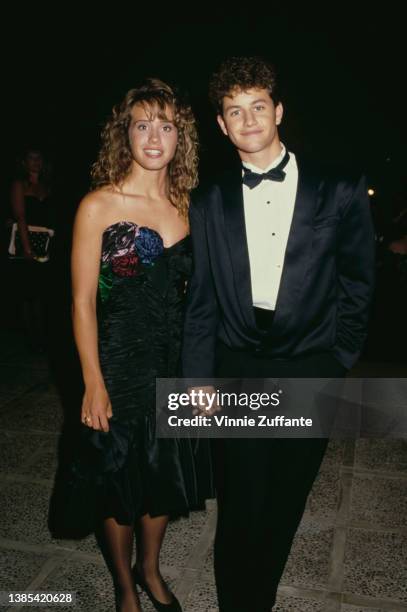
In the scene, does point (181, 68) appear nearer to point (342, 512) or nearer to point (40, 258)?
point (40, 258)

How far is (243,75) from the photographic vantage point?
179 centimetres

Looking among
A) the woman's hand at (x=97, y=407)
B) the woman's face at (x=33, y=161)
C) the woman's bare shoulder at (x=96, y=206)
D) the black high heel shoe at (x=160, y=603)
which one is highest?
the woman's face at (x=33, y=161)

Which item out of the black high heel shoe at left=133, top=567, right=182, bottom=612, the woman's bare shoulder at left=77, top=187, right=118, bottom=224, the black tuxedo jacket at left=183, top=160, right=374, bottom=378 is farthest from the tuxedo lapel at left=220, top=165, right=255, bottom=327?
the black high heel shoe at left=133, top=567, right=182, bottom=612

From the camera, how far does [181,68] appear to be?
26.8ft

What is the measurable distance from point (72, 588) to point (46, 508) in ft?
2.17

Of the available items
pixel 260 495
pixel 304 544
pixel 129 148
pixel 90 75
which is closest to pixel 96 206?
pixel 129 148

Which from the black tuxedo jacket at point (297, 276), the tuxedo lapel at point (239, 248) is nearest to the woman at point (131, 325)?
the black tuxedo jacket at point (297, 276)

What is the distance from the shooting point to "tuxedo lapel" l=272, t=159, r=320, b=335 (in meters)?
1.76

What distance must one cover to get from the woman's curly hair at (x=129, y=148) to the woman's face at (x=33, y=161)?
10.8 feet

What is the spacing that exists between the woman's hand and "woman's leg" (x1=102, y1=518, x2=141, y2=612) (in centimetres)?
39

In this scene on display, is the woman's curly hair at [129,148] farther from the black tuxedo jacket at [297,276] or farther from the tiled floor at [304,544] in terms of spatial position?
the tiled floor at [304,544]

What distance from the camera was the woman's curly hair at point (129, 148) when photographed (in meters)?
2.01

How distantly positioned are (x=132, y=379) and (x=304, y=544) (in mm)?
1252

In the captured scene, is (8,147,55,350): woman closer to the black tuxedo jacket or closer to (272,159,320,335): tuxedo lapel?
the black tuxedo jacket
